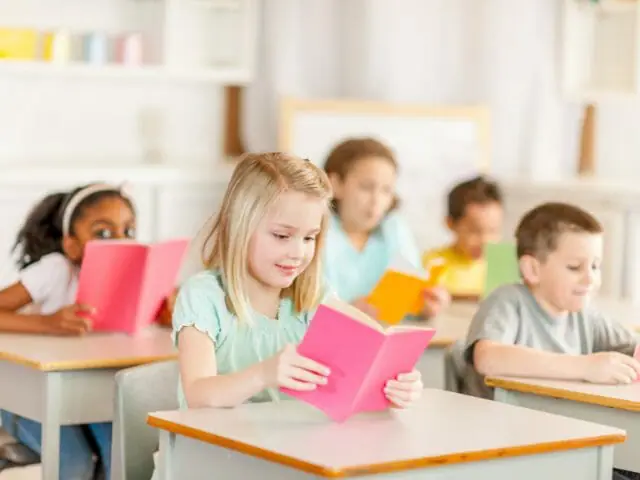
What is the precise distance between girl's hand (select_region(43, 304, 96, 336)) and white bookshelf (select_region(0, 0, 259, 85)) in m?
2.55

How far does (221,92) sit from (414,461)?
469cm

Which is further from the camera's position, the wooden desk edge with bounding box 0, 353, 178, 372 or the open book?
the open book

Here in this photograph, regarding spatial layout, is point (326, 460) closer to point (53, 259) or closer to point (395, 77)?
point (53, 259)

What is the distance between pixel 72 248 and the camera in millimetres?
3904

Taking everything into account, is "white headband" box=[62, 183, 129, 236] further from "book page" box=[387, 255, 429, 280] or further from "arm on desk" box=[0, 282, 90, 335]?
"book page" box=[387, 255, 429, 280]

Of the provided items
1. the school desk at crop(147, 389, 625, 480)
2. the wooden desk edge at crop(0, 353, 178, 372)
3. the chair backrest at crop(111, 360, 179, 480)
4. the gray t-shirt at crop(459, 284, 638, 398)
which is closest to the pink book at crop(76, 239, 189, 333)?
the wooden desk edge at crop(0, 353, 178, 372)

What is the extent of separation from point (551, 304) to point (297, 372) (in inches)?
40.9

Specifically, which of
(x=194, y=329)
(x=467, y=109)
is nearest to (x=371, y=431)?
(x=194, y=329)

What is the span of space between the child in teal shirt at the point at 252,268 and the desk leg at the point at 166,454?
7.8 inches

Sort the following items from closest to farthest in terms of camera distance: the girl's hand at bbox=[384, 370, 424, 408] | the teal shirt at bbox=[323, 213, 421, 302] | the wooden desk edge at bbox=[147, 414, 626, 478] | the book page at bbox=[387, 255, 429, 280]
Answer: the wooden desk edge at bbox=[147, 414, 626, 478]
the girl's hand at bbox=[384, 370, 424, 408]
the book page at bbox=[387, 255, 429, 280]
the teal shirt at bbox=[323, 213, 421, 302]

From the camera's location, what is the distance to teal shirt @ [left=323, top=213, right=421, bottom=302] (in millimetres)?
4258

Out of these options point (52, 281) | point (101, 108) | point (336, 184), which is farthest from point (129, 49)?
point (52, 281)

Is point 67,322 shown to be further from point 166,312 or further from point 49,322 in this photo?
point 166,312

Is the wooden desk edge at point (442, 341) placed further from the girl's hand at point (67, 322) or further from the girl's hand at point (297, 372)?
the girl's hand at point (297, 372)
